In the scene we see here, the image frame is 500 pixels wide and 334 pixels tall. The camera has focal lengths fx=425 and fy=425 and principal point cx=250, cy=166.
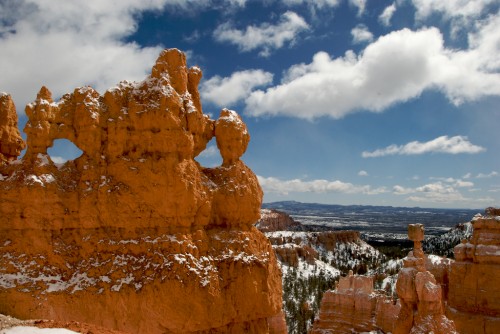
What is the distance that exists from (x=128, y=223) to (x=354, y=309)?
26.3m

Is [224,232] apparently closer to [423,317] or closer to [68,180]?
[68,180]

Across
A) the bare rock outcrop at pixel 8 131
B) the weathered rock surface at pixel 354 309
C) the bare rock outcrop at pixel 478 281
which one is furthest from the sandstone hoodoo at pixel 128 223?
the weathered rock surface at pixel 354 309

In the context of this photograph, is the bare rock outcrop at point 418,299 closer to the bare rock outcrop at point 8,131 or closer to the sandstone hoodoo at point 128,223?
the sandstone hoodoo at point 128,223

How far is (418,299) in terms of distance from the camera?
1212 centimetres

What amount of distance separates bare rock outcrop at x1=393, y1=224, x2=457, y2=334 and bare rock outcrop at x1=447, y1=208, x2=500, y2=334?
10.6 metres

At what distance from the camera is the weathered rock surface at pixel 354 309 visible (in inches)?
1287

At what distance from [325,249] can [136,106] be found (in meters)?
99.8

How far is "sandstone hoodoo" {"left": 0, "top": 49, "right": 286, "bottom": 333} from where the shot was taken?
13445 millimetres

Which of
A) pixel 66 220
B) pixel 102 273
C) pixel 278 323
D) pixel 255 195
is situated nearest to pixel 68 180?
pixel 66 220

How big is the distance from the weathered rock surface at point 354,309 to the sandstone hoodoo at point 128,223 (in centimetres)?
1971

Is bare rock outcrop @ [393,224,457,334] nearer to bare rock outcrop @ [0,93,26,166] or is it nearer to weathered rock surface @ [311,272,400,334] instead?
bare rock outcrop @ [0,93,26,166]

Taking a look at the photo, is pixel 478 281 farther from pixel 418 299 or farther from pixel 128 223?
pixel 128 223

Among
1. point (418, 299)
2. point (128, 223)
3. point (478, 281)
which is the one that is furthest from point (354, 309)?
point (128, 223)

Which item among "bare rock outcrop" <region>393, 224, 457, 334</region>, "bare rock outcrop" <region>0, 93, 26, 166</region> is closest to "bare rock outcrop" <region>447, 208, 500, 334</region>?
"bare rock outcrop" <region>393, 224, 457, 334</region>
